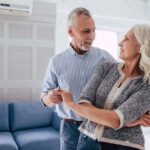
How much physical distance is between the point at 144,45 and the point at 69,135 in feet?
2.61

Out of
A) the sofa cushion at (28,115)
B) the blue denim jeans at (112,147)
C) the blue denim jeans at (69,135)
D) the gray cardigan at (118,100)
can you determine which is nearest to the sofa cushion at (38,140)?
the sofa cushion at (28,115)

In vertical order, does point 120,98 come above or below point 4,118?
above

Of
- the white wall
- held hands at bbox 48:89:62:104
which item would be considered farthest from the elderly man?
the white wall

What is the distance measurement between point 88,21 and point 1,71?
2.33 meters

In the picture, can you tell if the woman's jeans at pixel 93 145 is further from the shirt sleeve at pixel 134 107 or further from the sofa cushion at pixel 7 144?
the sofa cushion at pixel 7 144

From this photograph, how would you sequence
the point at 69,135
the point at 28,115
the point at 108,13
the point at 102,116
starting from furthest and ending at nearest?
the point at 108,13
the point at 28,115
the point at 69,135
the point at 102,116

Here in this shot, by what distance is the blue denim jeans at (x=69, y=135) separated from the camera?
1.53 metres

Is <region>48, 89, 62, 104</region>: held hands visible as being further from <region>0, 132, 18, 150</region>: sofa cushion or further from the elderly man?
<region>0, 132, 18, 150</region>: sofa cushion

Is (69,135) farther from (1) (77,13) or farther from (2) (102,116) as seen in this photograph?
(1) (77,13)

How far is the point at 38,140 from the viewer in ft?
8.93

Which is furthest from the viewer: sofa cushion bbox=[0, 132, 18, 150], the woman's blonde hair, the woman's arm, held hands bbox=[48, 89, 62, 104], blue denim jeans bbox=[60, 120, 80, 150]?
sofa cushion bbox=[0, 132, 18, 150]

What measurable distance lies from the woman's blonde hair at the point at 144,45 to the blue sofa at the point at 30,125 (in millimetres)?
1911

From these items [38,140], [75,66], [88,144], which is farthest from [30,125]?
[88,144]

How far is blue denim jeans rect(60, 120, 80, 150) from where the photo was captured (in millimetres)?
1527
